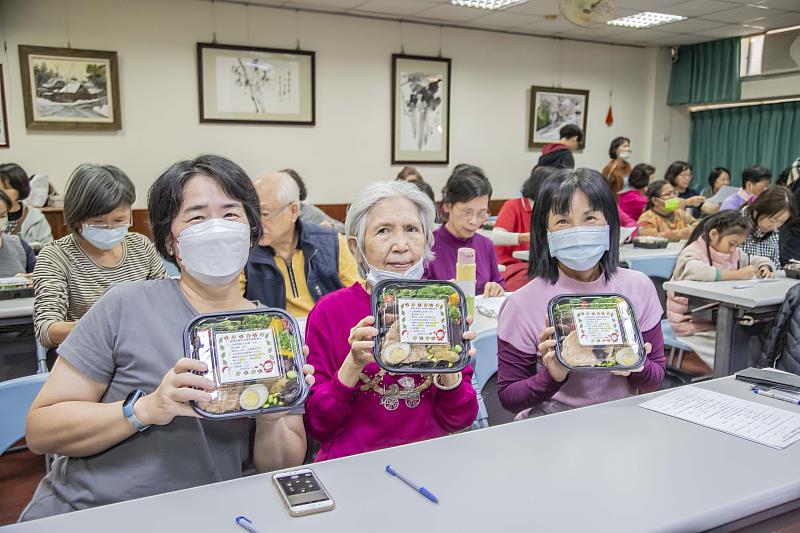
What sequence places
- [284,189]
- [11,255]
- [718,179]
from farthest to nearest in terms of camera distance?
[718,179] → [11,255] → [284,189]

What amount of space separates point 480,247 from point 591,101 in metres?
5.86

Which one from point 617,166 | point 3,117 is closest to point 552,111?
point 617,166

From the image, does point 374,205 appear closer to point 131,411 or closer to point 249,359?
point 249,359

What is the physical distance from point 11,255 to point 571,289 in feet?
10.1

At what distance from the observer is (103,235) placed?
2434 millimetres

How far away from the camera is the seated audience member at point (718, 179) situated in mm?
7875

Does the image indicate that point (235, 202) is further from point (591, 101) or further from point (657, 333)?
point (591, 101)

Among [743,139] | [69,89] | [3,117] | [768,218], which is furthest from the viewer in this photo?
[743,139]

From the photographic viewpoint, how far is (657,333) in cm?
179

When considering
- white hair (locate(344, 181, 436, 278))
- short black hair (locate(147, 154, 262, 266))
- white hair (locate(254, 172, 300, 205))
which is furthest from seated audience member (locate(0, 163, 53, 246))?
white hair (locate(344, 181, 436, 278))

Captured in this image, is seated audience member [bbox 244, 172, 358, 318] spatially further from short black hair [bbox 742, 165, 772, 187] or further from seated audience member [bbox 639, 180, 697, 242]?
short black hair [bbox 742, 165, 772, 187]

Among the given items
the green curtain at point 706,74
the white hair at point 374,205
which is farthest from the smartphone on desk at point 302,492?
the green curtain at point 706,74

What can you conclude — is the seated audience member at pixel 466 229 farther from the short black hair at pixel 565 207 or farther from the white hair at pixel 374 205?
the white hair at pixel 374 205

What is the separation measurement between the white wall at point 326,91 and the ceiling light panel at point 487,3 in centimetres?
82
